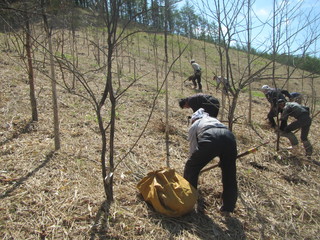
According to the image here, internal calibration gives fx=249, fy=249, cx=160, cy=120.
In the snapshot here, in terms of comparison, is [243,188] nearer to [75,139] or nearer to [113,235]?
[113,235]

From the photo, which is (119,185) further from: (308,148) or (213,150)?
(308,148)

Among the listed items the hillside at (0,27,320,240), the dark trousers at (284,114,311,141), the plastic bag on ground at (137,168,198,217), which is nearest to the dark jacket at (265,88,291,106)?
the dark trousers at (284,114,311,141)

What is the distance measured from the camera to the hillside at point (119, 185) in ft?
7.06

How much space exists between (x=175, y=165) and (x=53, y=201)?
1706 mm

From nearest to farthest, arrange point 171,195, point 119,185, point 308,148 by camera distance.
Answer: point 171,195 < point 119,185 < point 308,148

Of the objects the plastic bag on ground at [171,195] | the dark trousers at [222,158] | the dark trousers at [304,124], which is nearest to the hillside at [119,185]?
the plastic bag on ground at [171,195]

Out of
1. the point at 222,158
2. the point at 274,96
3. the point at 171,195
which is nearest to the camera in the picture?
the point at 171,195

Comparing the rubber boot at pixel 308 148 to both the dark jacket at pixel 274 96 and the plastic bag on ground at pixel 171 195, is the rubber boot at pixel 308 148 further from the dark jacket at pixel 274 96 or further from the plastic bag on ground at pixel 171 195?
the plastic bag on ground at pixel 171 195

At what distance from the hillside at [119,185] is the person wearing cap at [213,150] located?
0.33 meters

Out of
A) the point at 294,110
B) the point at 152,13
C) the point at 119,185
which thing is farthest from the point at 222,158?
the point at 294,110

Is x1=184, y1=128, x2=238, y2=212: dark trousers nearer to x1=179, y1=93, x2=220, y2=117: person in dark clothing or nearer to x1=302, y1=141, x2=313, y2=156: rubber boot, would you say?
x1=179, y1=93, x2=220, y2=117: person in dark clothing

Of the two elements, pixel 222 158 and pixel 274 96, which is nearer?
pixel 222 158

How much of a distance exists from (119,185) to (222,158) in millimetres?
1151

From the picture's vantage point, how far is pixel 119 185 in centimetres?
273
